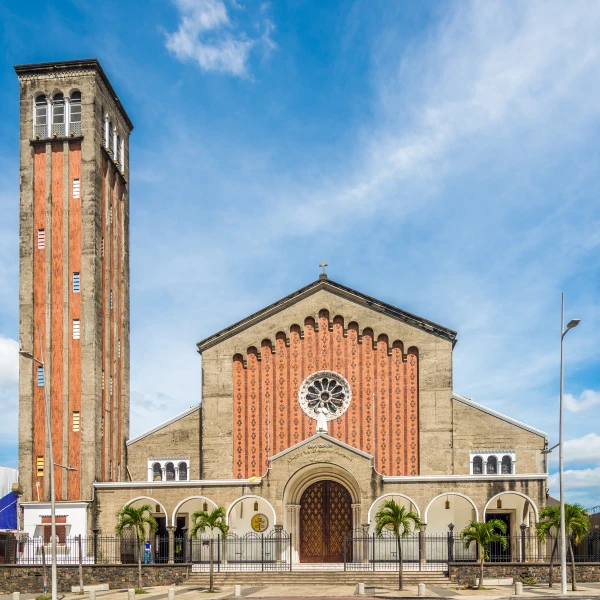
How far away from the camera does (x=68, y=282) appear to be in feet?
161

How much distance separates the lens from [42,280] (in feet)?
162

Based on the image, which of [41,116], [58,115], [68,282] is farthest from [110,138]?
[68,282]

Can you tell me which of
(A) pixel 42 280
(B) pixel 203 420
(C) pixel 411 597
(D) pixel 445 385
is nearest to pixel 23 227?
(A) pixel 42 280

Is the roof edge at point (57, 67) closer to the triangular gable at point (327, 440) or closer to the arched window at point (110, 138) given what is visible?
the arched window at point (110, 138)

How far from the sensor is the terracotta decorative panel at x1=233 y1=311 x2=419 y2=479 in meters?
48.7

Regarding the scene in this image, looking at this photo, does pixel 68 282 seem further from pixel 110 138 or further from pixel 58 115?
pixel 110 138

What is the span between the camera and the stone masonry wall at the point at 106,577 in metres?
41.8

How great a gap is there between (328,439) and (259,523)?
20.6ft

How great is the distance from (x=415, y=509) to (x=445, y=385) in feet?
24.4

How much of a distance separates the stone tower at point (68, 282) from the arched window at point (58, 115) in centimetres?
6

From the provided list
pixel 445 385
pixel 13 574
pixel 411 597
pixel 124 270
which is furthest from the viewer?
pixel 124 270

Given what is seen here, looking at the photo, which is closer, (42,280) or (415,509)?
(415,509)

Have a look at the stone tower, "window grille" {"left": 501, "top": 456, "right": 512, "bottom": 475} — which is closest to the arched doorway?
"window grille" {"left": 501, "top": 456, "right": 512, "bottom": 475}

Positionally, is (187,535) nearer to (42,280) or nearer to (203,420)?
(203,420)
